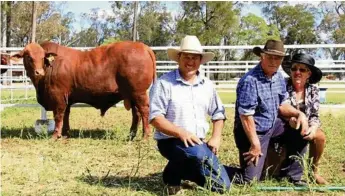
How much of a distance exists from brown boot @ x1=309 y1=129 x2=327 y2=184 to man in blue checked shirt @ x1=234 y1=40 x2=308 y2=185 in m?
0.20

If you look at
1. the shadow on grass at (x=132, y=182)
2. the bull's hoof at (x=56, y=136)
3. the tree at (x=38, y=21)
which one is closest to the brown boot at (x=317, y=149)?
the shadow on grass at (x=132, y=182)

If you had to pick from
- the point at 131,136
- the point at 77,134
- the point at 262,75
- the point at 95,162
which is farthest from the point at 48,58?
the point at 262,75

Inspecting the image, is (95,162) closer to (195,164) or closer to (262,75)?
(195,164)

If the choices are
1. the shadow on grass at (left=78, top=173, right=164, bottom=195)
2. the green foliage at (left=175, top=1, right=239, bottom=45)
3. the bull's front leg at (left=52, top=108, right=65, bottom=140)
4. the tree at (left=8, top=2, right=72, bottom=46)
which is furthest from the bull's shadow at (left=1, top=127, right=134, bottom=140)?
the tree at (left=8, top=2, right=72, bottom=46)

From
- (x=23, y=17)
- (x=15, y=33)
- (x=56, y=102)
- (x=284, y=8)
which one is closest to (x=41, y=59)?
(x=56, y=102)

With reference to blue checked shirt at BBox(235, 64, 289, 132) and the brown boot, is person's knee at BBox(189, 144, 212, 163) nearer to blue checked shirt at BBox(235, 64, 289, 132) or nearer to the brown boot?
blue checked shirt at BBox(235, 64, 289, 132)

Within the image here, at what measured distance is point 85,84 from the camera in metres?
7.47

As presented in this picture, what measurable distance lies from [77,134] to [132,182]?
349 centimetres

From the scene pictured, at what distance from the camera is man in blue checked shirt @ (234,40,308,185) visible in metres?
4.15

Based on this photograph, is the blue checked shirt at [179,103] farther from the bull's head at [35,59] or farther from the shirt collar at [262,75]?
the bull's head at [35,59]

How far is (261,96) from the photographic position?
4.25 metres

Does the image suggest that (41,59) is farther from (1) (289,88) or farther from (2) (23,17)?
(2) (23,17)

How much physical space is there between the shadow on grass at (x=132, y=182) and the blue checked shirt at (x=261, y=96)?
94 cm

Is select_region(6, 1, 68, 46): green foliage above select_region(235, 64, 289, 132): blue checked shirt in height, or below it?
above
